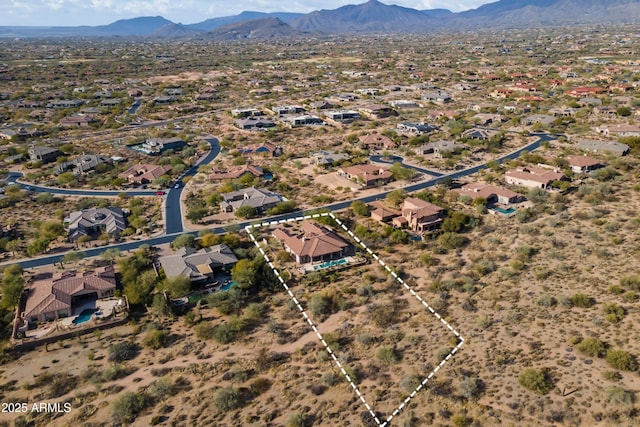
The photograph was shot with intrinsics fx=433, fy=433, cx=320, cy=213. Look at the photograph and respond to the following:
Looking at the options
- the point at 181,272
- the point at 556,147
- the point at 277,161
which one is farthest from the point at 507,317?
the point at 556,147

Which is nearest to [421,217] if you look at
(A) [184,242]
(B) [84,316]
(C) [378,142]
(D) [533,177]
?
(D) [533,177]

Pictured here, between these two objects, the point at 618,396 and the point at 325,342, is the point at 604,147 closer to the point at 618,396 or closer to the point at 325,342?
the point at 618,396

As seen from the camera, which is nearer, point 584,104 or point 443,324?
point 443,324

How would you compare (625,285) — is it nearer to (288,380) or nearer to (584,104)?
(288,380)

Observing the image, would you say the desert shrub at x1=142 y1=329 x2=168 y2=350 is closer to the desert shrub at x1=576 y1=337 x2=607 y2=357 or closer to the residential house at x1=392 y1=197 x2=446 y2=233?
the residential house at x1=392 y1=197 x2=446 y2=233

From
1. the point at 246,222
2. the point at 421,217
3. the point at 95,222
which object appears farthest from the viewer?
the point at 246,222

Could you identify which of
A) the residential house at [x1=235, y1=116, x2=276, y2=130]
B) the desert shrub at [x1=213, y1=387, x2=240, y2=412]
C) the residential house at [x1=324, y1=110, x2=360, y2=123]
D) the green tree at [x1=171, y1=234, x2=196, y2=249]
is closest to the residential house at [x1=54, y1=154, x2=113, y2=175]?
the residential house at [x1=235, y1=116, x2=276, y2=130]
